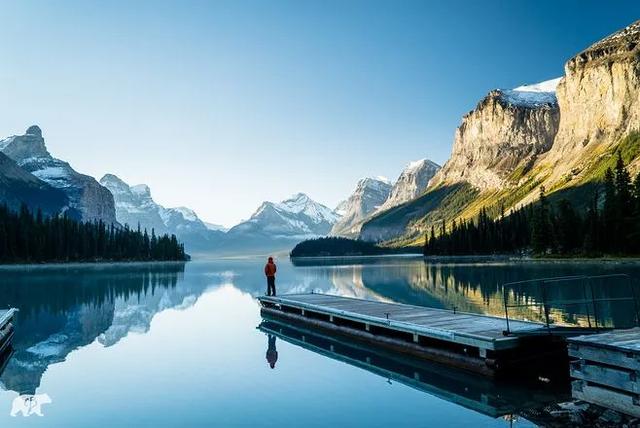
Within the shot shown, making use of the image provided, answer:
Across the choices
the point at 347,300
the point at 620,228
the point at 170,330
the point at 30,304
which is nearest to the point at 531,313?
the point at 347,300

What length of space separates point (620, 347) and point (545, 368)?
6.60m

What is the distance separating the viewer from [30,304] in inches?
1907

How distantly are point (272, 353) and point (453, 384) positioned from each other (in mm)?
10064

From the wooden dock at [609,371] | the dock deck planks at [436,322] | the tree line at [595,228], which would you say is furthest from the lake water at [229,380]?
the tree line at [595,228]

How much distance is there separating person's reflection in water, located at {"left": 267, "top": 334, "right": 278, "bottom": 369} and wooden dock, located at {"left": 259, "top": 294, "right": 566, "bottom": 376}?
153 inches

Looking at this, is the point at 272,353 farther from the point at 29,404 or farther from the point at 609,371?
the point at 609,371

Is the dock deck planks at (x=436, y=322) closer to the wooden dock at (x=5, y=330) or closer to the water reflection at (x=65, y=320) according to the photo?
the water reflection at (x=65, y=320)

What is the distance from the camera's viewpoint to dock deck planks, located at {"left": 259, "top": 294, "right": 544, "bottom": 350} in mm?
19819

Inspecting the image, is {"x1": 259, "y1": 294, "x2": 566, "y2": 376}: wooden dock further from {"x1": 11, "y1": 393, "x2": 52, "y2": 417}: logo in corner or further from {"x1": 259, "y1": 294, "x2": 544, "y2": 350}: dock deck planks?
{"x1": 11, "y1": 393, "x2": 52, "y2": 417}: logo in corner

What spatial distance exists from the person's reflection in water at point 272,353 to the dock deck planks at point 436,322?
13.8 ft

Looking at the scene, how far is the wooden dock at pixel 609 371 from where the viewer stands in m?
13.3

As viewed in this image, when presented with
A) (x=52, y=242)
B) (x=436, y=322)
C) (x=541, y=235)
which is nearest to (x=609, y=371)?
(x=436, y=322)

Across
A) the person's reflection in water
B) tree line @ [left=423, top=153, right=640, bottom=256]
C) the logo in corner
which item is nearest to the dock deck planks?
the person's reflection in water

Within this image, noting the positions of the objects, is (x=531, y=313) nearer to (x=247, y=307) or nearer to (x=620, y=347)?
(x=620, y=347)
